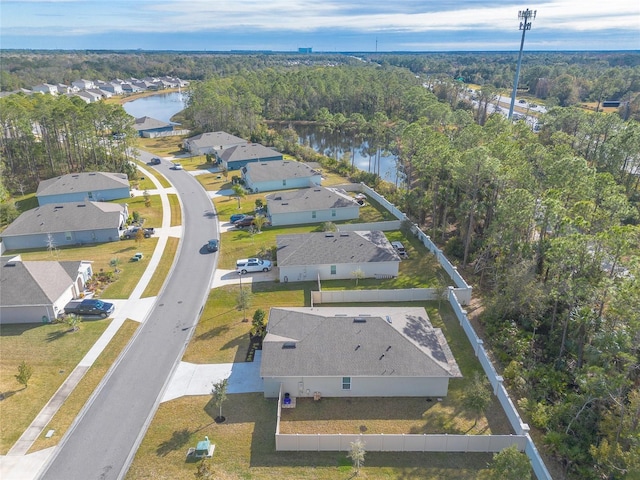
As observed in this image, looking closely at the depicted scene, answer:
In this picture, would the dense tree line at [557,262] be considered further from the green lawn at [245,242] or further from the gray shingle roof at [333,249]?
the green lawn at [245,242]

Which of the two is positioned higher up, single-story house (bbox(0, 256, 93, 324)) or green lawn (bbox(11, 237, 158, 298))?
single-story house (bbox(0, 256, 93, 324))

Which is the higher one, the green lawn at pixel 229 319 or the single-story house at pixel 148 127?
the single-story house at pixel 148 127

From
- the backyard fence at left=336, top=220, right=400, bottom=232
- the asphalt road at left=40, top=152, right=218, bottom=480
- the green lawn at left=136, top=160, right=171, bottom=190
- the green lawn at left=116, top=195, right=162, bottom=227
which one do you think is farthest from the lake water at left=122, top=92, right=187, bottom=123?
the asphalt road at left=40, top=152, right=218, bottom=480

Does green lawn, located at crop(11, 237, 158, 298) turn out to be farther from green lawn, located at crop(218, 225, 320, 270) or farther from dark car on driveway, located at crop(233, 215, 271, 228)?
dark car on driveway, located at crop(233, 215, 271, 228)

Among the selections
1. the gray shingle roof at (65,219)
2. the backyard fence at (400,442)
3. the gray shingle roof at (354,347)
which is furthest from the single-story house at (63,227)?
the backyard fence at (400,442)

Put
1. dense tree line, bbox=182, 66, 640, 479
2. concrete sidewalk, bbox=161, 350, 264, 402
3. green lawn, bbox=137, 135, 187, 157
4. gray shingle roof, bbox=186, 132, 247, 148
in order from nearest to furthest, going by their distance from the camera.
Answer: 1. dense tree line, bbox=182, 66, 640, 479
2. concrete sidewalk, bbox=161, 350, 264, 402
3. gray shingle roof, bbox=186, 132, 247, 148
4. green lawn, bbox=137, 135, 187, 157

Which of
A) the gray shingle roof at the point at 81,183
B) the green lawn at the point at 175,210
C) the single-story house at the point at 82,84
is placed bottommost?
the green lawn at the point at 175,210

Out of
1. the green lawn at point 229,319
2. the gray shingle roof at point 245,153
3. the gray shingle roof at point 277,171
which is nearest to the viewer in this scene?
the green lawn at point 229,319

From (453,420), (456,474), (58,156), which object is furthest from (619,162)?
(58,156)
